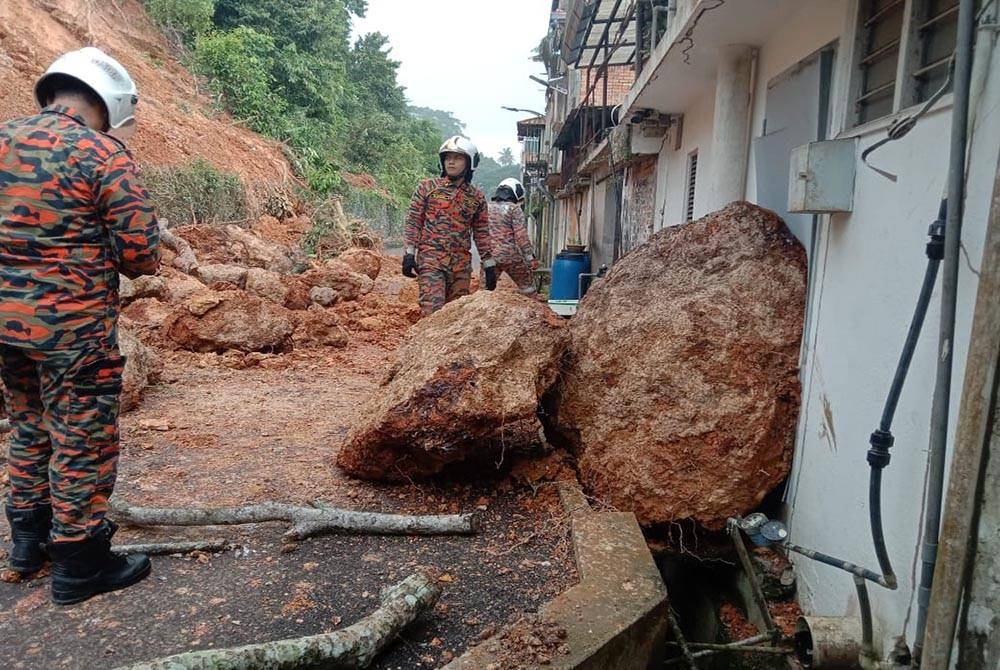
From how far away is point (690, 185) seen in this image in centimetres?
649

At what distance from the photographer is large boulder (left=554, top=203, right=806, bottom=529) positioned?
3201 millimetres

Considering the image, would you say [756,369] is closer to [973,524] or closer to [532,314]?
[532,314]

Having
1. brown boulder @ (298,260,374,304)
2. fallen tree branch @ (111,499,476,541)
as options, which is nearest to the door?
fallen tree branch @ (111,499,476,541)

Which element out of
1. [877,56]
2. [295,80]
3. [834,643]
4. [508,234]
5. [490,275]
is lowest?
[834,643]

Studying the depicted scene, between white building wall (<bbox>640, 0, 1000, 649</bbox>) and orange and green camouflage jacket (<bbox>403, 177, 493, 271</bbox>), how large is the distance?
319cm

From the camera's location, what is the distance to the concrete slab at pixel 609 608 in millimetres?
2105

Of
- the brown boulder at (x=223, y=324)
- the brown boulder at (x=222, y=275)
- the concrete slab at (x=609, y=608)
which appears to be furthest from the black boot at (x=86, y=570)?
the brown boulder at (x=222, y=275)

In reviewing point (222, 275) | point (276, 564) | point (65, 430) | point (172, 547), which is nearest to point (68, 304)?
point (65, 430)

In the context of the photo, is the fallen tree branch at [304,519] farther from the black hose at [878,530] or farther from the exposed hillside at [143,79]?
the exposed hillside at [143,79]

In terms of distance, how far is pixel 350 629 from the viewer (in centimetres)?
207

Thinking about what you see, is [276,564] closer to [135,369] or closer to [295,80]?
[135,369]

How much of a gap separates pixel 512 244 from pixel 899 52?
22.0 feet

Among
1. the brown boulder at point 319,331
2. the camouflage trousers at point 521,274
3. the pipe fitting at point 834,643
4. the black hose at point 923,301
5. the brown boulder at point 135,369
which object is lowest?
the pipe fitting at point 834,643

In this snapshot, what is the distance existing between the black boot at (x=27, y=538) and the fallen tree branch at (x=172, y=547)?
0.81 ft
